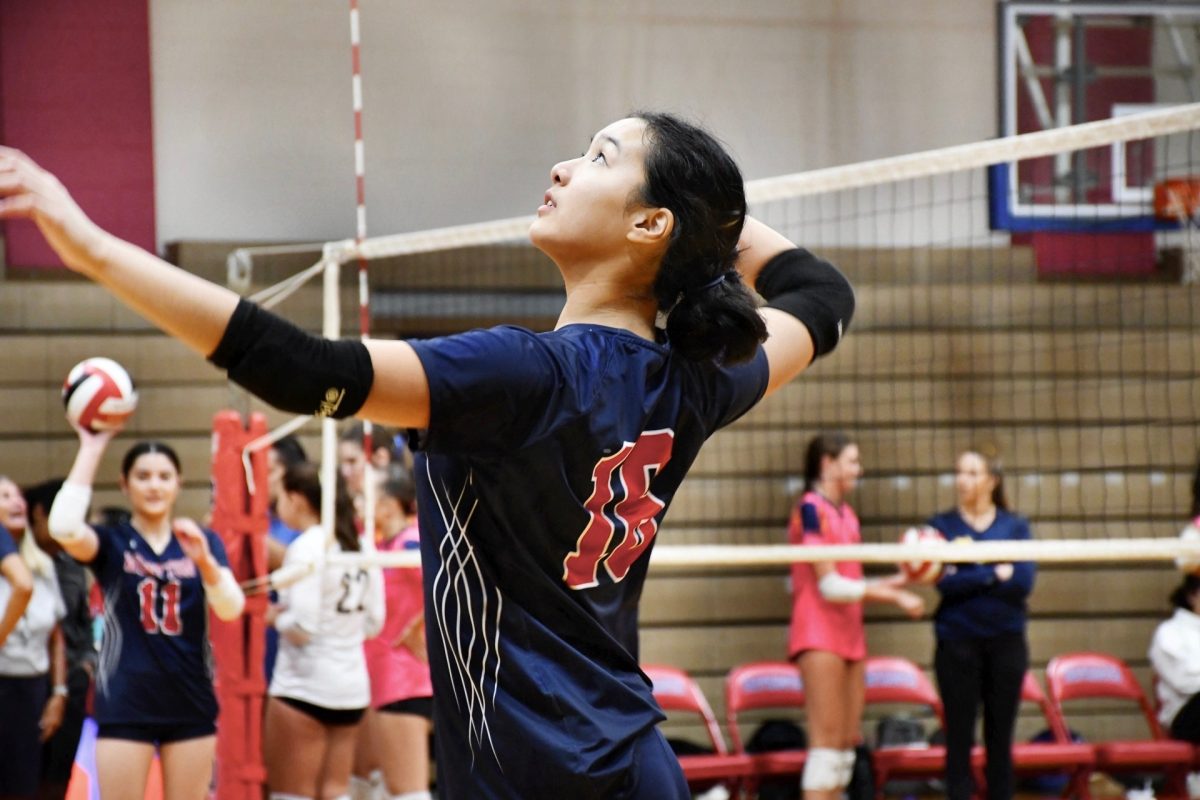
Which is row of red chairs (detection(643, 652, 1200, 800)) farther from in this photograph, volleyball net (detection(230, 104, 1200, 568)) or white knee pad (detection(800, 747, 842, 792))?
volleyball net (detection(230, 104, 1200, 568))

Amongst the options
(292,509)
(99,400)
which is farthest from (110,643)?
(292,509)

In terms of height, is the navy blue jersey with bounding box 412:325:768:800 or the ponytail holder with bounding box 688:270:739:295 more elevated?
the ponytail holder with bounding box 688:270:739:295

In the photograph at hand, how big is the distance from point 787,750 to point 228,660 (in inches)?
127

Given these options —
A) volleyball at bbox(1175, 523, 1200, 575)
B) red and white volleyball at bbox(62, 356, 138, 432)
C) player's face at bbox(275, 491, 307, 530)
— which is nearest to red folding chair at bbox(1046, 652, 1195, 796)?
volleyball at bbox(1175, 523, 1200, 575)

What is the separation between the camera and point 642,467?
196cm

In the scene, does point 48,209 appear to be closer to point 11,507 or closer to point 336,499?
point 336,499

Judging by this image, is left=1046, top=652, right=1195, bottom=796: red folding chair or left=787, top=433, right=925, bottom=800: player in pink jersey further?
left=1046, top=652, right=1195, bottom=796: red folding chair

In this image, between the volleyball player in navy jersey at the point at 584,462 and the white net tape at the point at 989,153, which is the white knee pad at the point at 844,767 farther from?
the volleyball player in navy jersey at the point at 584,462

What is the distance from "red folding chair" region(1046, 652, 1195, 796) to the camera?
7227 mm

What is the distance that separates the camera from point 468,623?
1.93 m

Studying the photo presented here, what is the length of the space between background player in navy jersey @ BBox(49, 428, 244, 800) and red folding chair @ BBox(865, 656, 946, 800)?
3.41 meters

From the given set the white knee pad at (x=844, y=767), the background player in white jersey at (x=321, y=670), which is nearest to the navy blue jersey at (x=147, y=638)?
the background player in white jersey at (x=321, y=670)

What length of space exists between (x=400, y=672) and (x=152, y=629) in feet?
4.22

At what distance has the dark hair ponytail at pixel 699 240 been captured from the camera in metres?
1.95
